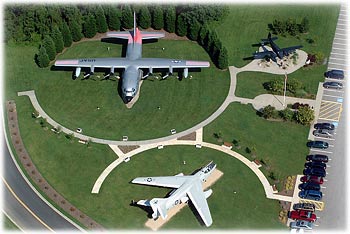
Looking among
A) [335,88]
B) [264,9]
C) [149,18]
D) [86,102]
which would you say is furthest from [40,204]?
[264,9]

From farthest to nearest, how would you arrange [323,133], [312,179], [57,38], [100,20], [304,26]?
[304,26]
[100,20]
[57,38]
[323,133]
[312,179]

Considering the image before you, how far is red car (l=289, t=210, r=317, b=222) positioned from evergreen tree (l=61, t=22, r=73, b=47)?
63.6 metres

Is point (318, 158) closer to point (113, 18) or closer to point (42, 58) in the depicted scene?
point (113, 18)

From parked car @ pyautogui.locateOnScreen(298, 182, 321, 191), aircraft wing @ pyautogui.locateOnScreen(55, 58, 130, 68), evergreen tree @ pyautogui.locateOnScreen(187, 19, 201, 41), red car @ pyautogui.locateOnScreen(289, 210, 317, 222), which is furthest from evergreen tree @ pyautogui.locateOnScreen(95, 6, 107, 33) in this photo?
red car @ pyautogui.locateOnScreen(289, 210, 317, 222)

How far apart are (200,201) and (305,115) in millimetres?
29217

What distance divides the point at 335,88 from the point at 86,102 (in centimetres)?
5211

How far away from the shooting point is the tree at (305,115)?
98062 mm

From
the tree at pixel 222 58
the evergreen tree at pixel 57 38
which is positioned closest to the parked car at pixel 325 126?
the tree at pixel 222 58

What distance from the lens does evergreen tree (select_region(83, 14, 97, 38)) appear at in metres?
118

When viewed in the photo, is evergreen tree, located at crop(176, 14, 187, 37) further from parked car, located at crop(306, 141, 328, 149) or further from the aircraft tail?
the aircraft tail

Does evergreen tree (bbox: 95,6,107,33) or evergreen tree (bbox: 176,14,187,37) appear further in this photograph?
evergreen tree (bbox: 95,6,107,33)

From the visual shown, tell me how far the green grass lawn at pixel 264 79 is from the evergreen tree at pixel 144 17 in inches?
1036

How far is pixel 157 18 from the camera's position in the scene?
120 metres

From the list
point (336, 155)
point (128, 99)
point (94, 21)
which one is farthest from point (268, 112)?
point (94, 21)
